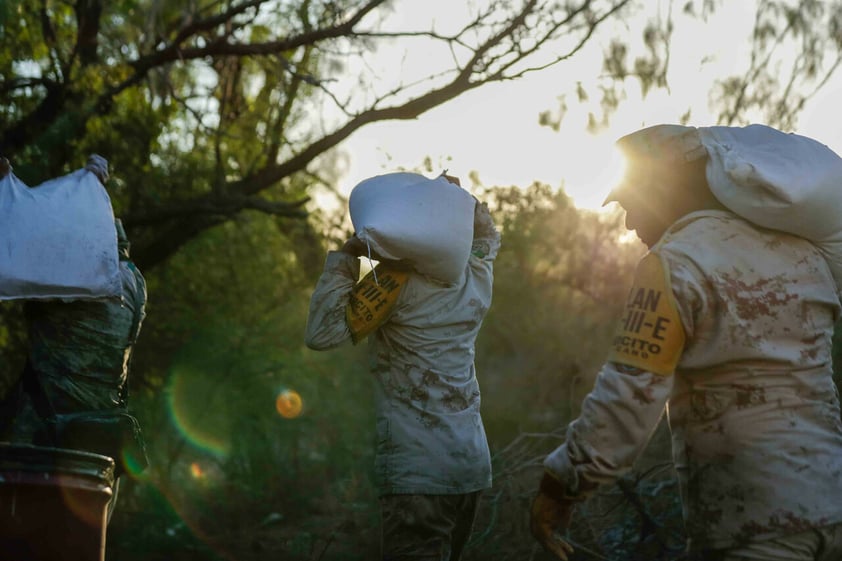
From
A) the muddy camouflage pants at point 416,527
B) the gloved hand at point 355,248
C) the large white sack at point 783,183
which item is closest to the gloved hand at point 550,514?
the large white sack at point 783,183

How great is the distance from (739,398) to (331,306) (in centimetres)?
177

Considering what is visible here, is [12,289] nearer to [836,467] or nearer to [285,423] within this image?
[836,467]

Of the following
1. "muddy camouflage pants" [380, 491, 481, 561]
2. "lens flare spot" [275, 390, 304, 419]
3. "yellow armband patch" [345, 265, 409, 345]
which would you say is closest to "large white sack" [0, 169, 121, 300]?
"yellow armband patch" [345, 265, 409, 345]

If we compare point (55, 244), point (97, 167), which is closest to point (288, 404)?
point (97, 167)

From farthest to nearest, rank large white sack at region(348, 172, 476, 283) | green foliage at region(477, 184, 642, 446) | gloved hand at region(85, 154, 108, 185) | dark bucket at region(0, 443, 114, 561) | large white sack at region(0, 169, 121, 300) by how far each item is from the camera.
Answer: green foliage at region(477, 184, 642, 446) < gloved hand at region(85, 154, 108, 185) < large white sack at region(0, 169, 121, 300) < large white sack at region(348, 172, 476, 283) < dark bucket at region(0, 443, 114, 561)

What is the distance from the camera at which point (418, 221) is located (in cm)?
401

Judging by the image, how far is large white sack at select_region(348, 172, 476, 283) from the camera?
3941 millimetres

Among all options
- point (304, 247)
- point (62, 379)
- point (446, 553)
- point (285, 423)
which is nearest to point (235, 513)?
point (285, 423)

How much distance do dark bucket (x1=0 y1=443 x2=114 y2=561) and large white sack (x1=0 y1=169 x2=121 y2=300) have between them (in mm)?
1077

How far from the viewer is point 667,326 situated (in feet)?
8.49

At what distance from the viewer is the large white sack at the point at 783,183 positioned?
2.64m

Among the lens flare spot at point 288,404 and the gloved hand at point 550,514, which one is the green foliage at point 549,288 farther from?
the gloved hand at point 550,514

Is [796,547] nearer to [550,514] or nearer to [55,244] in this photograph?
[550,514]

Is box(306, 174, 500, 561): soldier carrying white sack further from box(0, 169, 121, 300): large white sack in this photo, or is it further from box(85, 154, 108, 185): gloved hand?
box(85, 154, 108, 185): gloved hand
